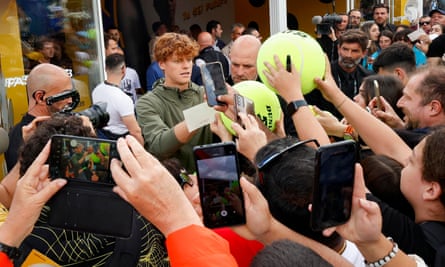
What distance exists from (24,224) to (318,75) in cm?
145

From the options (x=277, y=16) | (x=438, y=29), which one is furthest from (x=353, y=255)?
(x=438, y=29)

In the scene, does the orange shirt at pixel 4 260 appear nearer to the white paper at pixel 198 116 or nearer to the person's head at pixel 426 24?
the white paper at pixel 198 116

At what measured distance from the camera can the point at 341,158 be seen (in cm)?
137

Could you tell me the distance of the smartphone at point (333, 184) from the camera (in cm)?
132

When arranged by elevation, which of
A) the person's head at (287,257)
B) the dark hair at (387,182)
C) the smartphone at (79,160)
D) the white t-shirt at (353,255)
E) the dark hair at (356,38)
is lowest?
the white t-shirt at (353,255)

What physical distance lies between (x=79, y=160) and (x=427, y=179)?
1.11 meters

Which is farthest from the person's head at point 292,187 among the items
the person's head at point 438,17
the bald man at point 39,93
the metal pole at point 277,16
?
the person's head at point 438,17

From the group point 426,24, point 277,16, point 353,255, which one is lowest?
point 353,255

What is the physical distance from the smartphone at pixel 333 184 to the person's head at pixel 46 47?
5.25m

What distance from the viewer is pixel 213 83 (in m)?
2.28

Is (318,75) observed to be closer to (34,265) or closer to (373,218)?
(373,218)

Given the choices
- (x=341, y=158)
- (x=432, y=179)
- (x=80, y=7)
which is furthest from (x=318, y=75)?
(x=80, y=7)

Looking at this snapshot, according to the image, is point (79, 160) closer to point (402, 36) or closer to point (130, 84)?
point (130, 84)

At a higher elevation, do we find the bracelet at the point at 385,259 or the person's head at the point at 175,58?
the person's head at the point at 175,58
